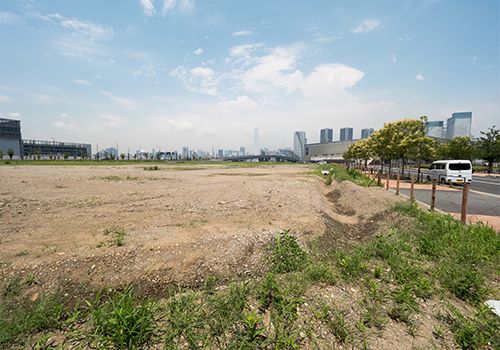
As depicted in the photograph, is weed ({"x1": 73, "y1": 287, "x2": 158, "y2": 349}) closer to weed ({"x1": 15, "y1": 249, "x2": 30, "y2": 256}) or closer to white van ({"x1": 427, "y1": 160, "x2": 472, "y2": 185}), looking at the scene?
weed ({"x1": 15, "y1": 249, "x2": 30, "y2": 256})

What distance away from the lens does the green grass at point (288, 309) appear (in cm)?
282

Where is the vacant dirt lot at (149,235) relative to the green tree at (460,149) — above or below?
below

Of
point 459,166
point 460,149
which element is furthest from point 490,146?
point 459,166

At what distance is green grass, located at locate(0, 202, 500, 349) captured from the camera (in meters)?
2.82

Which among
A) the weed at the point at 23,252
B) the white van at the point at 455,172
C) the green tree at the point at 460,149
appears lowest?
the weed at the point at 23,252

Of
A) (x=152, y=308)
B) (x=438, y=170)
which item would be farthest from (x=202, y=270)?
(x=438, y=170)

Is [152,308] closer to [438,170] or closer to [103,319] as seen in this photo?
[103,319]

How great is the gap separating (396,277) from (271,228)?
3.64 meters

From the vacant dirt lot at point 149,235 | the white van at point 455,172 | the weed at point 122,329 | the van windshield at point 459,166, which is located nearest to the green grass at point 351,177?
the white van at point 455,172

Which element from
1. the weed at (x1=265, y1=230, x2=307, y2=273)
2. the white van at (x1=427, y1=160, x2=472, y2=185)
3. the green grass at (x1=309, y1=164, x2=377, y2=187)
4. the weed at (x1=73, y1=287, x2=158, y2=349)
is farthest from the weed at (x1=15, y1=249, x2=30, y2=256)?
the white van at (x1=427, y1=160, x2=472, y2=185)

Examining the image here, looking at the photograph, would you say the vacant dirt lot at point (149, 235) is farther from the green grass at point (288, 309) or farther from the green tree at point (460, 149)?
the green tree at point (460, 149)

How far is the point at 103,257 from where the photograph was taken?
4820 millimetres

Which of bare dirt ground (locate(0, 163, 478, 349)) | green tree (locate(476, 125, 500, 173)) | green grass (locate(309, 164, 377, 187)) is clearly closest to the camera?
bare dirt ground (locate(0, 163, 478, 349))

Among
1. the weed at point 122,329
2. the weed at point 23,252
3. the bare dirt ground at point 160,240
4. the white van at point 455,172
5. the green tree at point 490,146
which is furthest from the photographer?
the green tree at point 490,146
